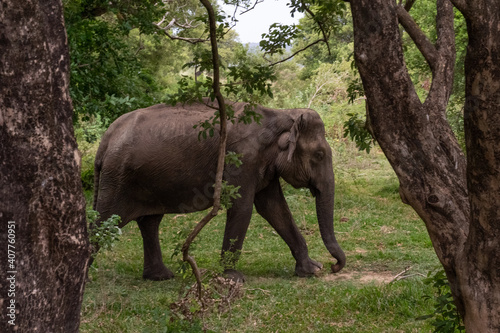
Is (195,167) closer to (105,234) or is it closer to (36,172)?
(105,234)

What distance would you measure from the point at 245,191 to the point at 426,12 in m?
8.19

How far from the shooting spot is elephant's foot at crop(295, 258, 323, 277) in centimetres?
888

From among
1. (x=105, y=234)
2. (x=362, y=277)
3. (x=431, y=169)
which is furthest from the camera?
(x=362, y=277)

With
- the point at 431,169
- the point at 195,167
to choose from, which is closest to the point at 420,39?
the point at 431,169

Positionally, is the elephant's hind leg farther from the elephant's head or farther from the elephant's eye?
the elephant's eye

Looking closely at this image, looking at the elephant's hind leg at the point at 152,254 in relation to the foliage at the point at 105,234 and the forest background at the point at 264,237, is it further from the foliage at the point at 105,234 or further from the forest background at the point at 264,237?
the foliage at the point at 105,234

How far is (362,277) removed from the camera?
872 cm

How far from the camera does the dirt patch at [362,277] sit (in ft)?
27.9

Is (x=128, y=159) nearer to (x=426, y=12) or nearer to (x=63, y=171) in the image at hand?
(x=63, y=171)

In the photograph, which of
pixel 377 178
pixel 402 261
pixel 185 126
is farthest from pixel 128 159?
pixel 377 178

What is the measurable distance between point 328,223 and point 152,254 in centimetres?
241

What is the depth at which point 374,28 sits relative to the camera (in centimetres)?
429

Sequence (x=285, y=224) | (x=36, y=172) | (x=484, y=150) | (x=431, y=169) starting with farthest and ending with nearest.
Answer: (x=285, y=224) → (x=431, y=169) → (x=484, y=150) → (x=36, y=172)

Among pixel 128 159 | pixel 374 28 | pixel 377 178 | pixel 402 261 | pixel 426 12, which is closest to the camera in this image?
pixel 374 28
